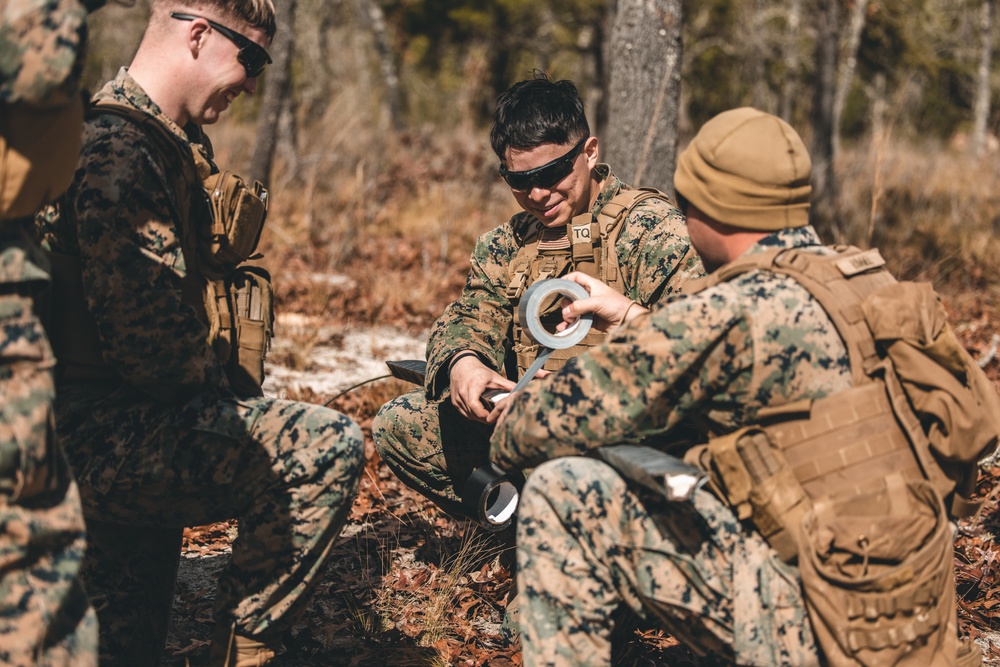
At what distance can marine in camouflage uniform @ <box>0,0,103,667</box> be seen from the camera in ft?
5.99

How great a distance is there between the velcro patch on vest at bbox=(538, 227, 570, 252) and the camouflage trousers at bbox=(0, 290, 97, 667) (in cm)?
200

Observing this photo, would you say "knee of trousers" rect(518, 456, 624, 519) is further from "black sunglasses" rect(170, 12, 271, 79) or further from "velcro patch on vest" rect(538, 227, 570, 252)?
"black sunglasses" rect(170, 12, 271, 79)

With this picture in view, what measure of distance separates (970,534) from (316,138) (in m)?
8.76

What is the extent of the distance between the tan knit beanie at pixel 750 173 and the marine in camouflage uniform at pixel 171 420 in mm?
1191

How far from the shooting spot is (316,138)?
1101 cm

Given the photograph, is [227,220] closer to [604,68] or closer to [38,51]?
[38,51]

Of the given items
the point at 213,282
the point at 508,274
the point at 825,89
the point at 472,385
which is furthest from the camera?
the point at 825,89

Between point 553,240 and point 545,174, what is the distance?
0.97ft

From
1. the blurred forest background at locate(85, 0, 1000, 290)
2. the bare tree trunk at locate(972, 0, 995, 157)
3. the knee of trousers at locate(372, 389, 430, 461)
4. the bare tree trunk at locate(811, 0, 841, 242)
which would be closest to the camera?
the knee of trousers at locate(372, 389, 430, 461)

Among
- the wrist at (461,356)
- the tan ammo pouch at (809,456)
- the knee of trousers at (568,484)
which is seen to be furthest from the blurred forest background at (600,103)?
the tan ammo pouch at (809,456)

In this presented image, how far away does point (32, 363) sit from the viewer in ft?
6.25

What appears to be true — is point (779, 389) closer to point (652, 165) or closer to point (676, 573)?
point (676, 573)

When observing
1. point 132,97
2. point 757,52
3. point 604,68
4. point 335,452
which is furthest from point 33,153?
point 757,52

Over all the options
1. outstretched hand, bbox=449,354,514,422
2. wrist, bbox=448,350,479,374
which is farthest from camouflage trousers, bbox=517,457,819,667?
wrist, bbox=448,350,479,374
